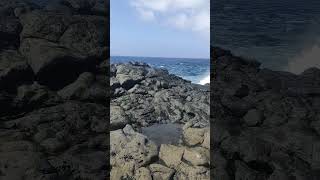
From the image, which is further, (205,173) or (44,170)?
(205,173)

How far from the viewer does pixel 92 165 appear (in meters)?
4.03

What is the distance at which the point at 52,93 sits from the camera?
160 inches

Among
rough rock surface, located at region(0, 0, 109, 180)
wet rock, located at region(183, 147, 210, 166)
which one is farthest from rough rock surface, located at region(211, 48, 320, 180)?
rough rock surface, located at region(0, 0, 109, 180)

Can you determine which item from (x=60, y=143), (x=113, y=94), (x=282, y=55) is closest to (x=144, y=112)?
(x=113, y=94)

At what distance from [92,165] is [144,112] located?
1674 millimetres

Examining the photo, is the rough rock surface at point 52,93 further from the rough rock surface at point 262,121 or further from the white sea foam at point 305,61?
the white sea foam at point 305,61

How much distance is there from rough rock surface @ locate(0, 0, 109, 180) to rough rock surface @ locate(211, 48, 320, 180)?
3.78ft

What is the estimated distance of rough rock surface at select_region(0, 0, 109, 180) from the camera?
12.7 feet

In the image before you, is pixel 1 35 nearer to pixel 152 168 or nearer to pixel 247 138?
pixel 152 168

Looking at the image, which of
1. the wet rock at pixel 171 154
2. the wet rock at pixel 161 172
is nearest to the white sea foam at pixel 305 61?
the wet rock at pixel 171 154

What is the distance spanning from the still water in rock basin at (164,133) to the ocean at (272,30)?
1.37 m

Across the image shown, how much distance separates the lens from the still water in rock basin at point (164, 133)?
4.93m

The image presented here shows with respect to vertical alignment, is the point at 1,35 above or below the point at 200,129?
above

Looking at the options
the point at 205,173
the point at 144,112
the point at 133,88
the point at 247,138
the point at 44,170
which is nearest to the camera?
the point at 44,170
